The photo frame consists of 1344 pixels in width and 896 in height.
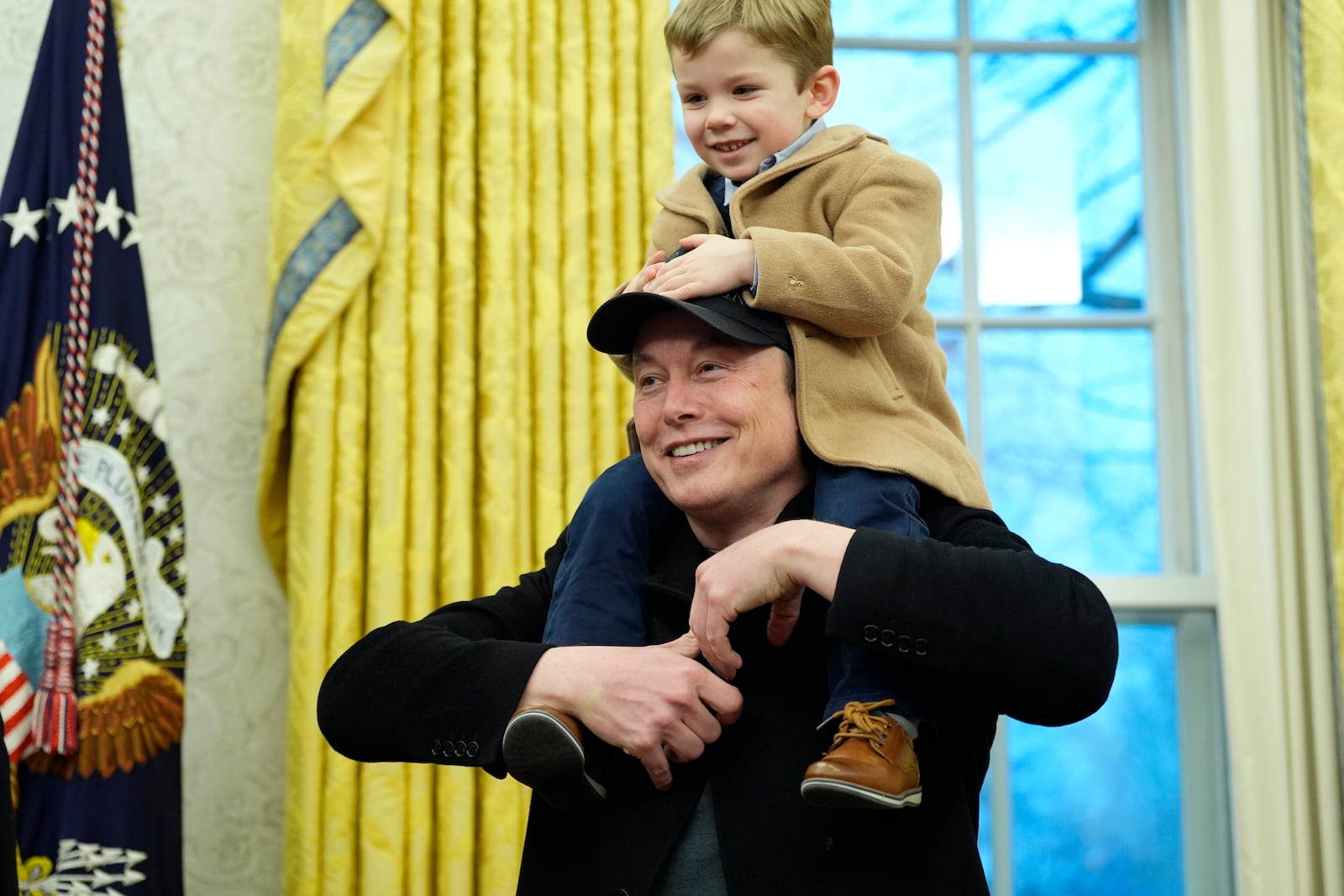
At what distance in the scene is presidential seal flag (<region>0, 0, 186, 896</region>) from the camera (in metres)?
2.31

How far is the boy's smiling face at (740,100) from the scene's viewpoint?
1.60 m

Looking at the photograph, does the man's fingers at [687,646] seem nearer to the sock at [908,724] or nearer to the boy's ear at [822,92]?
the sock at [908,724]

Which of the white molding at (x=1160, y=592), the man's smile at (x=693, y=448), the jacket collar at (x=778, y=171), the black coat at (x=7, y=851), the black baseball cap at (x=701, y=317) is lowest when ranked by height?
the black coat at (x=7, y=851)

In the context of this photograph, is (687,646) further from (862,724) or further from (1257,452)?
(1257,452)

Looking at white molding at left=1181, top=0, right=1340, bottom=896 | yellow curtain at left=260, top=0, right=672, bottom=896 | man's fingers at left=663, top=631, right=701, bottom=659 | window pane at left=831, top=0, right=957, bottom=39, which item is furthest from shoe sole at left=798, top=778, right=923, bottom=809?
window pane at left=831, top=0, right=957, bottom=39

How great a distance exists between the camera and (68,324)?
2.44 metres

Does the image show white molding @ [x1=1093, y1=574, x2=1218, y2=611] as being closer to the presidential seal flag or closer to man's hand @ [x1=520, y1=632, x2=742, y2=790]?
man's hand @ [x1=520, y1=632, x2=742, y2=790]

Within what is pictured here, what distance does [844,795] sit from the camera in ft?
3.92

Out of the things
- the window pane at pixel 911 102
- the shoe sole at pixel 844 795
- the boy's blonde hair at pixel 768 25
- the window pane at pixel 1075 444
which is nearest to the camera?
the shoe sole at pixel 844 795

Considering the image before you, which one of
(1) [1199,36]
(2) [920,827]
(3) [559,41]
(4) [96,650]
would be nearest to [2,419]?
(4) [96,650]

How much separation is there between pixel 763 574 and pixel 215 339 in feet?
6.25

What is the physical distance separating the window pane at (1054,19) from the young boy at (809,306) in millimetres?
1914

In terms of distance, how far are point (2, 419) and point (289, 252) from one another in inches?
25.2

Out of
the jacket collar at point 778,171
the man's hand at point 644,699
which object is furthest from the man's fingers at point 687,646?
the jacket collar at point 778,171
